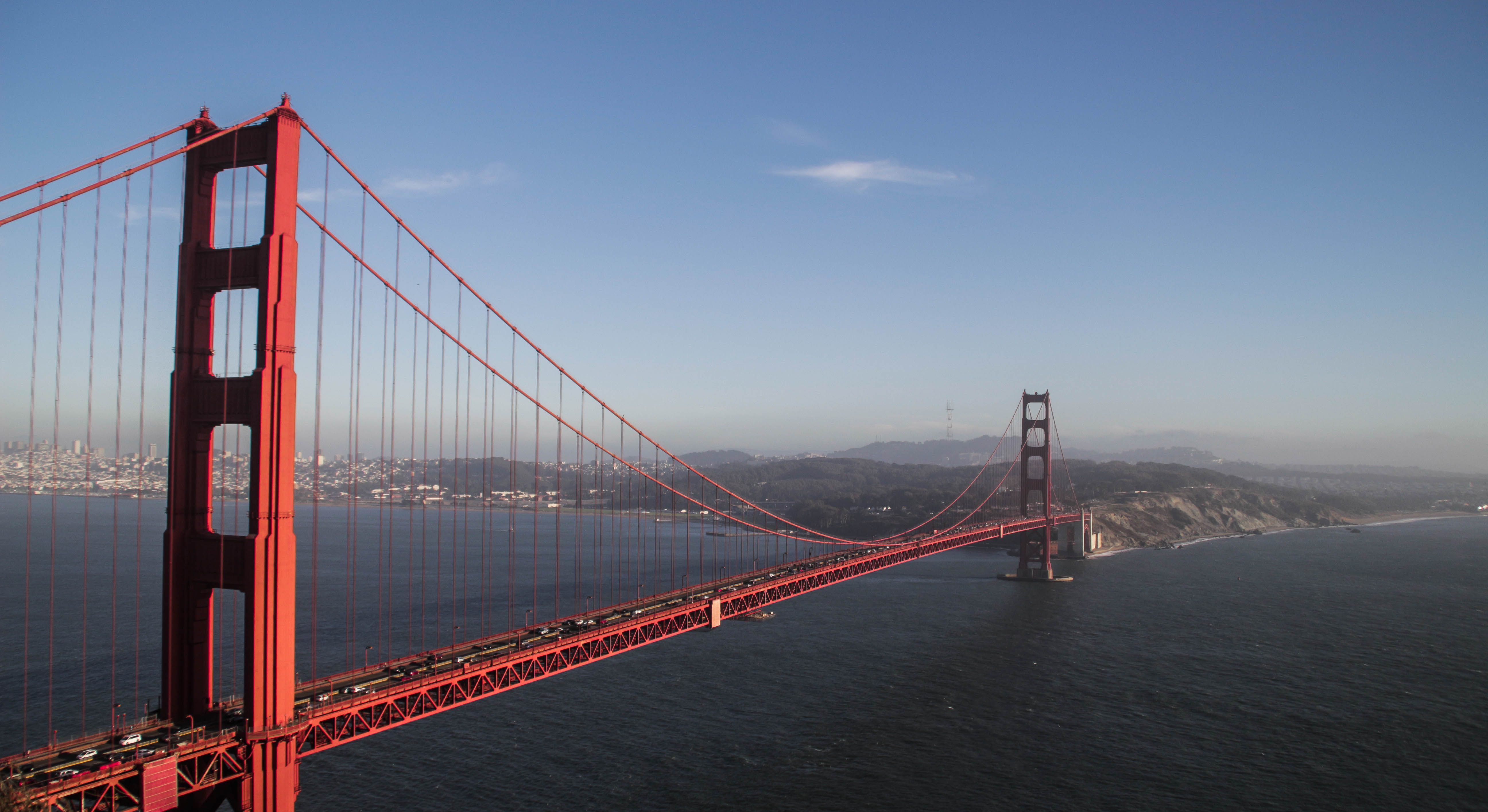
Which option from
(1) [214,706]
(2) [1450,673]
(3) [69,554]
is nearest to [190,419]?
(1) [214,706]

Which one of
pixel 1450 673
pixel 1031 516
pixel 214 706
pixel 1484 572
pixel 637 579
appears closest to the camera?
pixel 214 706

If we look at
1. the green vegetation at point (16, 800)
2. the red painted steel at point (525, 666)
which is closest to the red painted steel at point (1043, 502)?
the red painted steel at point (525, 666)

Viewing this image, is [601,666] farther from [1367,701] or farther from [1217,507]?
[1217,507]

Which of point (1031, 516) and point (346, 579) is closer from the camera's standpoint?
point (346, 579)

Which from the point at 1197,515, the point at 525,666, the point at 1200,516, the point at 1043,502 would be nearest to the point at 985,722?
the point at 525,666

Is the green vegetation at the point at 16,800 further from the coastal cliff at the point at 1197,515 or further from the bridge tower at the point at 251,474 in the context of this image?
the coastal cliff at the point at 1197,515

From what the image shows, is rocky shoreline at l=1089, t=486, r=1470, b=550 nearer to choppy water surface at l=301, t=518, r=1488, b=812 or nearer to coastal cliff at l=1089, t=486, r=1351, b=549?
coastal cliff at l=1089, t=486, r=1351, b=549

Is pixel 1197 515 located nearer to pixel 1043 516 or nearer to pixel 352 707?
pixel 1043 516
